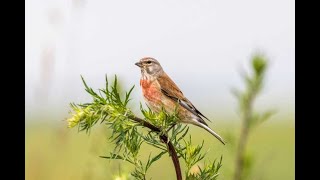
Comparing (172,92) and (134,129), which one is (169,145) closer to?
(134,129)

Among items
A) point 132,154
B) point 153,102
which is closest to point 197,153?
point 132,154

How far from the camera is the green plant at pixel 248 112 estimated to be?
6.27 feet

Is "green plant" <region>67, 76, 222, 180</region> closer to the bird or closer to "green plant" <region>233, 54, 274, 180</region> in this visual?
"green plant" <region>233, 54, 274, 180</region>

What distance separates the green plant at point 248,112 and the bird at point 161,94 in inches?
44.1

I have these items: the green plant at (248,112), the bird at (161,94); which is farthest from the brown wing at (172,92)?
the green plant at (248,112)

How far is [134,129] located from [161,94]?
172 centimetres

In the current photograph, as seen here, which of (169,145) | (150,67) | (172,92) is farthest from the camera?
(150,67)

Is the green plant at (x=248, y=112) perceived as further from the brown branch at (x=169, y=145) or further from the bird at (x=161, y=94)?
the bird at (x=161, y=94)

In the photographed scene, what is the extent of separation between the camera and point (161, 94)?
137 inches

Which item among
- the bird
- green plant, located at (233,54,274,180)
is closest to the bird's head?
the bird

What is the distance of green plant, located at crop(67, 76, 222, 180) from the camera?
1.72 meters

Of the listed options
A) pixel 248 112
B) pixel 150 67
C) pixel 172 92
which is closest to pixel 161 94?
pixel 172 92
